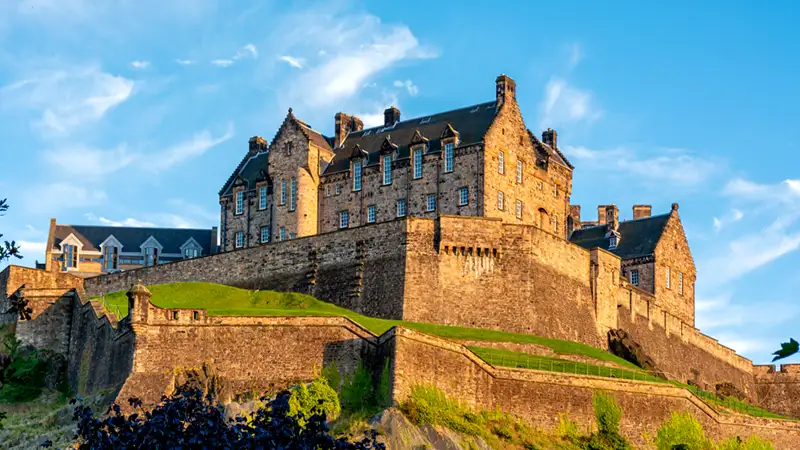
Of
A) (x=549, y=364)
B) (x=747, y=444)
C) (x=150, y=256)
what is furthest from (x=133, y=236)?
(x=747, y=444)

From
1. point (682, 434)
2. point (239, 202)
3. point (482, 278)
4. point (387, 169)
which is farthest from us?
point (239, 202)

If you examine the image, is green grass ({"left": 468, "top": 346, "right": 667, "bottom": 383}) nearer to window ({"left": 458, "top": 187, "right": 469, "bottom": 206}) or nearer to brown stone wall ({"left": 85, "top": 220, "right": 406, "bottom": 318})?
brown stone wall ({"left": 85, "top": 220, "right": 406, "bottom": 318})

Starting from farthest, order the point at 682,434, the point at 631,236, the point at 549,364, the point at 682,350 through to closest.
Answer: the point at 631,236 → the point at 682,350 → the point at 682,434 → the point at 549,364

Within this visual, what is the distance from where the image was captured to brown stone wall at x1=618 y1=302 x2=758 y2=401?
82250 mm

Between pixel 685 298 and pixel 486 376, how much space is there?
35977 millimetres

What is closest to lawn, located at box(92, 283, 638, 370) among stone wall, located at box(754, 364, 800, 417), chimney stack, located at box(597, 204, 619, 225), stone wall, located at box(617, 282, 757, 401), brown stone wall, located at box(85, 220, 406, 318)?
brown stone wall, located at box(85, 220, 406, 318)

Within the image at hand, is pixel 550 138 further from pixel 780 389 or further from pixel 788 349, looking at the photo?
pixel 788 349

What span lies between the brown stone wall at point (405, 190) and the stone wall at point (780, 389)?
28122 millimetres

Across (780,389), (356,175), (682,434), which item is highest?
(356,175)

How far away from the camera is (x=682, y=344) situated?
87.2m

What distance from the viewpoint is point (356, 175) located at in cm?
8338

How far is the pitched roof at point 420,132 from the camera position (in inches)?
3147

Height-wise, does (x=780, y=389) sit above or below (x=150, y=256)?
below

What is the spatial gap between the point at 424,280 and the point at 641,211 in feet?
109
